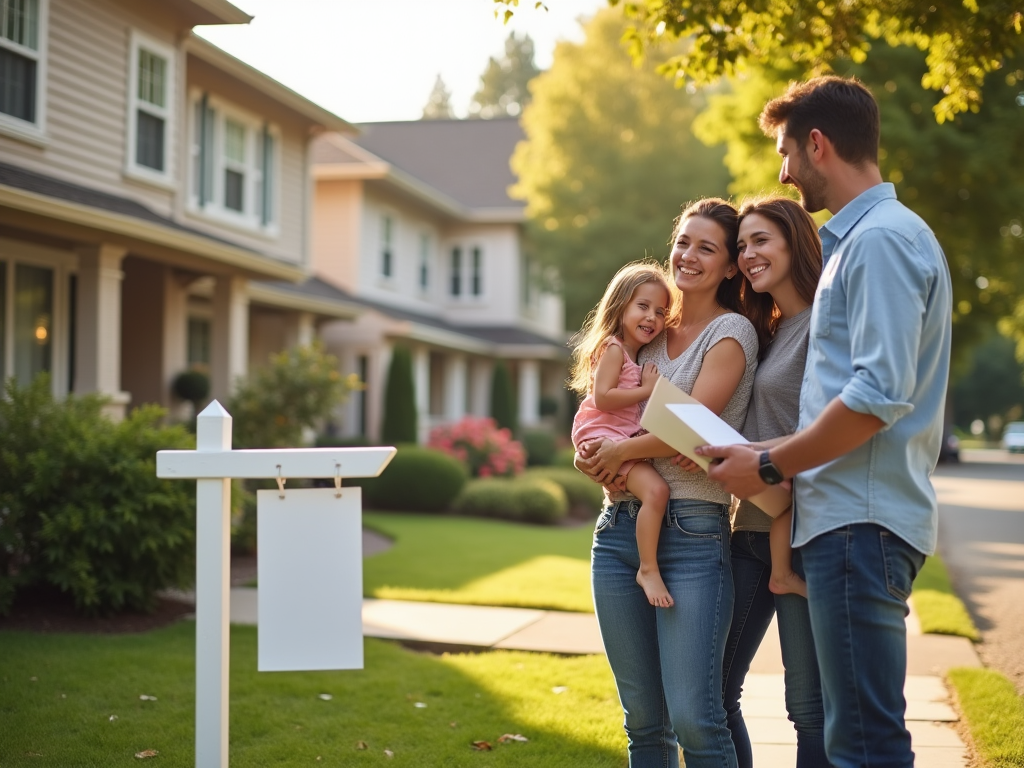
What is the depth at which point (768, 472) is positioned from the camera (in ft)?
8.96

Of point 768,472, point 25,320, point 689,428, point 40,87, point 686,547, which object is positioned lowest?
point 686,547

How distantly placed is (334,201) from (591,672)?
737 inches

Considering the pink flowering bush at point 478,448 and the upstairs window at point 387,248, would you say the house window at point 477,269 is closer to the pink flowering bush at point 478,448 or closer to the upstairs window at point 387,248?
the upstairs window at point 387,248

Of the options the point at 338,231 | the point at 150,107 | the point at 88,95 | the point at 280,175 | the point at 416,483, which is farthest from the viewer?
the point at 338,231

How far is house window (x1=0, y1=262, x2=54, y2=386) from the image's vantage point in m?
11.6

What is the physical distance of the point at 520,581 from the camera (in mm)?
9828

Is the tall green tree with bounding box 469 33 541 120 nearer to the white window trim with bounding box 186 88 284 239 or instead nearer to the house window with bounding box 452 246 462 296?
the house window with bounding box 452 246 462 296

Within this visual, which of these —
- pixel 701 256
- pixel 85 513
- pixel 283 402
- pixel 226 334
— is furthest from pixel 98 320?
pixel 701 256

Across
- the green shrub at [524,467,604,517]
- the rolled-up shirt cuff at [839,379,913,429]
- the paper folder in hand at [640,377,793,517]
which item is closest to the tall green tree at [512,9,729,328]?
the green shrub at [524,467,604,517]

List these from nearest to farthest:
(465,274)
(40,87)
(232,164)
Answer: (40,87)
(232,164)
(465,274)

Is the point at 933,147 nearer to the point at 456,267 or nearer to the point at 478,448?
the point at 478,448

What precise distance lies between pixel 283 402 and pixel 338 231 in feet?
36.2

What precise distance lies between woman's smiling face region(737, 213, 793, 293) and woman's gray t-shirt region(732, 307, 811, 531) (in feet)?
0.50

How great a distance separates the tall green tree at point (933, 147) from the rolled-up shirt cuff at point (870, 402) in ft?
39.8
